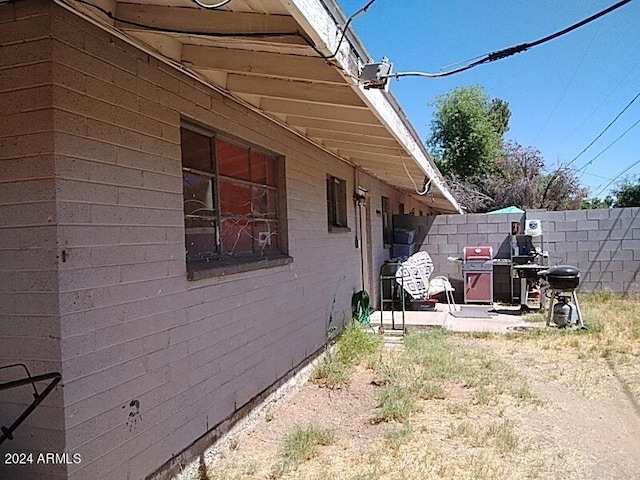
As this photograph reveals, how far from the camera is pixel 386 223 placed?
10.7 m

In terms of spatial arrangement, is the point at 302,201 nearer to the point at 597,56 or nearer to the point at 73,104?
the point at 73,104

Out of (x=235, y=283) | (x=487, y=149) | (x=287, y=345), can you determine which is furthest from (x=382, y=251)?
(x=487, y=149)

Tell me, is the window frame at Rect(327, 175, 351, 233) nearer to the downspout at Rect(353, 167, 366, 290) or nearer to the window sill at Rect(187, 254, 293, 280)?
the downspout at Rect(353, 167, 366, 290)

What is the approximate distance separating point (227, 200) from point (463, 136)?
24678mm

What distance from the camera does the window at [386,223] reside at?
10.4m

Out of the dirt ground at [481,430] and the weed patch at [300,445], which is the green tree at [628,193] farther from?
the weed patch at [300,445]

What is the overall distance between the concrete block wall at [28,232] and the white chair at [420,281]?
252 inches

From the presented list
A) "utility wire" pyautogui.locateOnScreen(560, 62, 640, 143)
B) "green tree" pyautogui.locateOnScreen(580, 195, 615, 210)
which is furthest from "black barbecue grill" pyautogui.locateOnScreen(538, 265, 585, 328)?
"green tree" pyautogui.locateOnScreen(580, 195, 615, 210)

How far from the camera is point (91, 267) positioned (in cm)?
237

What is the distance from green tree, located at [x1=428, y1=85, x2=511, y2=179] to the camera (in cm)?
2612

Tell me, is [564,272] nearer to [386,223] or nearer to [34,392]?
[386,223]

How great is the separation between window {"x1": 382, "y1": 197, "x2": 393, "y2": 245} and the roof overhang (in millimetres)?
5806

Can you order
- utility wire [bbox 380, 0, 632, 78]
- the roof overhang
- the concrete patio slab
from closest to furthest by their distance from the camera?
the roof overhang
utility wire [bbox 380, 0, 632, 78]
the concrete patio slab

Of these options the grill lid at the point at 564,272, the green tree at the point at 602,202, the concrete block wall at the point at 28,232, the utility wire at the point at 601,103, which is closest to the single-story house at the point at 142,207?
the concrete block wall at the point at 28,232
